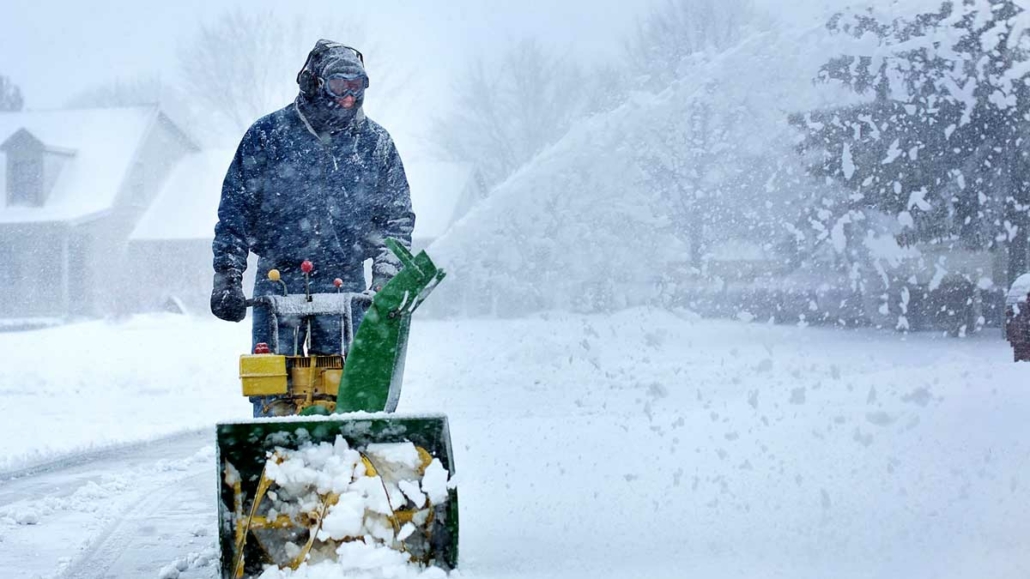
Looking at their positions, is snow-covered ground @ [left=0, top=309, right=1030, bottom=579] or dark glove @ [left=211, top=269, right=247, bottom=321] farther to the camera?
snow-covered ground @ [left=0, top=309, right=1030, bottom=579]

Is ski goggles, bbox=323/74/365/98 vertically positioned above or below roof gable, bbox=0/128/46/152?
below

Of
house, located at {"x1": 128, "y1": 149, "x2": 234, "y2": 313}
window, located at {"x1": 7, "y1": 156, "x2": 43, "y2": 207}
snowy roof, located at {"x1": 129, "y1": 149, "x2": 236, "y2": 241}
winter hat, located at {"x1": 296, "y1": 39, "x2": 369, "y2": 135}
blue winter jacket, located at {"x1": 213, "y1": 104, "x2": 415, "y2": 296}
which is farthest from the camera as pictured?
snowy roof, located at {"x1": 129, "y1": 149, "x2": 236, "y2": 241}

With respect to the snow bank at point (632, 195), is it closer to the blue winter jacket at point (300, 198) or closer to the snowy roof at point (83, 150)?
the blue winter jacket at point (300, 198)

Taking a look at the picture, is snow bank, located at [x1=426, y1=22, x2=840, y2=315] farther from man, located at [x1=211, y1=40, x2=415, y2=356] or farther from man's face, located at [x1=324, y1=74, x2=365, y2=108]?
man's face, located at [x1=324, y1=74, x2=365, y2=108]

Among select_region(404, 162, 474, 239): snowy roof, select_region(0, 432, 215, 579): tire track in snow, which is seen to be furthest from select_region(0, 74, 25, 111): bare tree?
select_region(0, 432, 215, 579): tire track in snow

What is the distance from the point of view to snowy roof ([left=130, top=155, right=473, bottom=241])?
36.5 m

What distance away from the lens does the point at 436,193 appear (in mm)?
39156

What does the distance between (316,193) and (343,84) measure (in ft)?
1.74

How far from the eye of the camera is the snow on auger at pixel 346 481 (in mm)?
3449

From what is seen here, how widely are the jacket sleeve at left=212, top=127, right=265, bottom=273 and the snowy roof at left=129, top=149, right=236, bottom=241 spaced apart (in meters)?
31.5

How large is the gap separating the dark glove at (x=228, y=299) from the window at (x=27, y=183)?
3452 cm

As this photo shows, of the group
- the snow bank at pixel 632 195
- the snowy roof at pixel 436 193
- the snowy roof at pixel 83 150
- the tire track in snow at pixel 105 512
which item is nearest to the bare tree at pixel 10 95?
the snowy roof at pixel 83 150

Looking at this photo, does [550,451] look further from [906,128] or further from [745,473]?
[906,128]

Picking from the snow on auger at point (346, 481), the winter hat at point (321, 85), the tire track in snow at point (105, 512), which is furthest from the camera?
the tire track in snow at point (105, 512)
